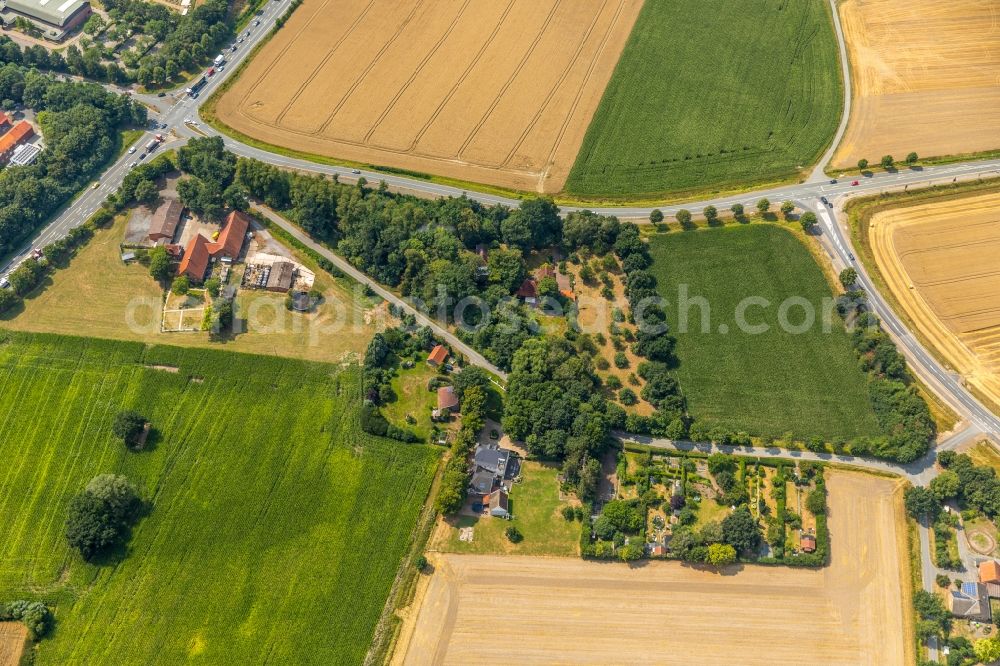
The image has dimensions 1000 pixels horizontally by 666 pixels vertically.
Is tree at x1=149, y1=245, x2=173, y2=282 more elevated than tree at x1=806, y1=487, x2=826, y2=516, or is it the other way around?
tree at x1=149, y1=245, x2=173, y2=282

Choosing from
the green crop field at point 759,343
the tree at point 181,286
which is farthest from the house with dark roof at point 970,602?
the tree at point 181,286

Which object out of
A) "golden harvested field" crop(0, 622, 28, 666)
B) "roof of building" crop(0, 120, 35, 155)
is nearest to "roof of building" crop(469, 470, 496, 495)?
"golden harvested field" crop(0, 622, 28, 666)

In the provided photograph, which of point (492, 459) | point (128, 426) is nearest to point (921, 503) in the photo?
point (492, 459)

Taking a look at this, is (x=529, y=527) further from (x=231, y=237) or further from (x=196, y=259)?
(x=196, y=259)

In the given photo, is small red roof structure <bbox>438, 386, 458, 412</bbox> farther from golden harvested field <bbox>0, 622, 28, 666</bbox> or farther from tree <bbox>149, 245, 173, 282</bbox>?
golden harvested field <bbox>0, 622, 28, 666</bbox>

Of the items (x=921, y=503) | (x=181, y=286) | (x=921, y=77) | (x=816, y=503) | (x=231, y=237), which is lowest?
(x=816, y=503)
